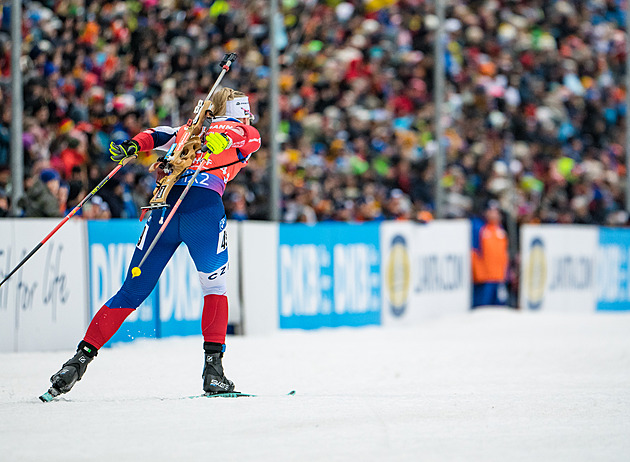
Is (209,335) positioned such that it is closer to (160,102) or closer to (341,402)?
(341,402)

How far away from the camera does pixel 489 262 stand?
17.1 m

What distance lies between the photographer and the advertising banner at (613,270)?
19.5 metres

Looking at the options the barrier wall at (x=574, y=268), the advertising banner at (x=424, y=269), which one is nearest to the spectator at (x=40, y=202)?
the advertising banner at (x=424, y=269)

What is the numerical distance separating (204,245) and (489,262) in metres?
10.7

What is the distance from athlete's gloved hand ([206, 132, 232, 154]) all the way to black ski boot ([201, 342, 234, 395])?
48.3 inches

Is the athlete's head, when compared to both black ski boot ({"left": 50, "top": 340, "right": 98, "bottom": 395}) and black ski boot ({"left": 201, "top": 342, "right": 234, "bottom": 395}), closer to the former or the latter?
black ski boot ({"left": 201, "top": 342, "right": 234, "bottom": 395})

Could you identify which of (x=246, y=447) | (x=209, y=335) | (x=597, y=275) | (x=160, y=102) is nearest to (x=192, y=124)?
(x=209, y=335)

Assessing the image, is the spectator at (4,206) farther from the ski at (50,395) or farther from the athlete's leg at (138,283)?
the ski at (50,395)

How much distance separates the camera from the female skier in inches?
273

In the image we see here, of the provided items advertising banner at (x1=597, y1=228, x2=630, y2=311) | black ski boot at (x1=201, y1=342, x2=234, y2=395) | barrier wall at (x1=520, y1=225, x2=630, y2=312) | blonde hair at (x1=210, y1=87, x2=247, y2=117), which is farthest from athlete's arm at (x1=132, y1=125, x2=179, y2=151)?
advertising banner at (x1=597, y1=228, x2=630, y2=311)

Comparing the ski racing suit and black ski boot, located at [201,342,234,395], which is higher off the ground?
the ski racing suit

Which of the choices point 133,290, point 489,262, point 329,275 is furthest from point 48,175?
point 489,262

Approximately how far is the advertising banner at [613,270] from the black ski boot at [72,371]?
13.9 m

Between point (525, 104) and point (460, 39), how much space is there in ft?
5.93
